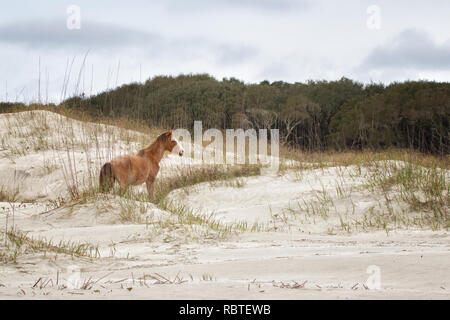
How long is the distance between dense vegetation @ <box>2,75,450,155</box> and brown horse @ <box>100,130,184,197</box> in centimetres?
608

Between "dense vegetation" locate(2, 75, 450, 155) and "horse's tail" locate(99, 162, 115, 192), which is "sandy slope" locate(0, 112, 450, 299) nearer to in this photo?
"horse's tail" locate(99, 162, 115, 192)

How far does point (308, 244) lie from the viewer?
5.66 metres

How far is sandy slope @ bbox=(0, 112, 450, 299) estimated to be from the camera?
3338 millimetres

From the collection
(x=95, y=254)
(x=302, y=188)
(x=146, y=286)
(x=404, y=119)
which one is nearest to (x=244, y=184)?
(x=302, y=188)

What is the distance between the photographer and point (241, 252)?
5.04m

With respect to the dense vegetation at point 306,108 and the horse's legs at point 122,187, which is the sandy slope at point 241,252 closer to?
the horse's legs at point 122,187

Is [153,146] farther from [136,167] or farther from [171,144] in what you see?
[136,167]

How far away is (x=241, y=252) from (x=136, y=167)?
13.9ft

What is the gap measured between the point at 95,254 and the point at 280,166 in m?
6.92

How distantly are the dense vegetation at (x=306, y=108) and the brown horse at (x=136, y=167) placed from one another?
6084 mm

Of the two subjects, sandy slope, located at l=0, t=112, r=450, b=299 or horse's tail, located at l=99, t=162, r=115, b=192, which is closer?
sandy slope, located at l=0, t=112, r=450, b=299

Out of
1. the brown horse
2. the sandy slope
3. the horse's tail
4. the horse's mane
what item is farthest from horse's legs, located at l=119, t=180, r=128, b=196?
the horse's mane

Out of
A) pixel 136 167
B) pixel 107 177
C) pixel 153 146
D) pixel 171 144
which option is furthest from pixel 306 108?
pixel 107 177
